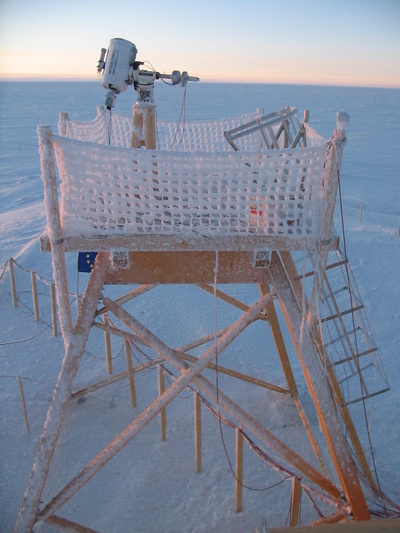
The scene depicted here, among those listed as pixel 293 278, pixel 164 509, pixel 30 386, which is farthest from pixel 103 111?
pixel 164 509

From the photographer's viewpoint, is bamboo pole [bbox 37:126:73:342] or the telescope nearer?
bamboo pole [bbox 37:126:73:342]

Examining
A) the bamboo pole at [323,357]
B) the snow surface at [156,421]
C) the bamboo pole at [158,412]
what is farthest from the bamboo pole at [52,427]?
the bamboo pole at [323,357]

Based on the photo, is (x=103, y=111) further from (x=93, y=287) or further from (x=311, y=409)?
(x=311, y=409)

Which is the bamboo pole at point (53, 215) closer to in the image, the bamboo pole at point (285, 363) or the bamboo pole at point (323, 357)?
the bamboo pole at point (323, 357)

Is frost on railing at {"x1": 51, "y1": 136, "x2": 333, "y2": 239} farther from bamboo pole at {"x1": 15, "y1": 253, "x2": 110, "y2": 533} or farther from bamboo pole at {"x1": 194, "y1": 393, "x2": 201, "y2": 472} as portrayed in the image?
bamboo pole at {"x1": 194, "y1": 393, "x2": 201, "y2": 472}

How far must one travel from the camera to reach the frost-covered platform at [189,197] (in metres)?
3.87

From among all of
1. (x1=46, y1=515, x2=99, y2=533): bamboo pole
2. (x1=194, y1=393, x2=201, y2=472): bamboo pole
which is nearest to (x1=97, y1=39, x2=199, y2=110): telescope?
(x1=194, y1=393, x2=201, y2=472): bamboo pole

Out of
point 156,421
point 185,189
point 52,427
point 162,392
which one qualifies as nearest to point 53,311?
point 156,421

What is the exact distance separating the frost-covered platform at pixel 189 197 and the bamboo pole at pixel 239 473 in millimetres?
2800

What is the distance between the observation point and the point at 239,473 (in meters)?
5.82

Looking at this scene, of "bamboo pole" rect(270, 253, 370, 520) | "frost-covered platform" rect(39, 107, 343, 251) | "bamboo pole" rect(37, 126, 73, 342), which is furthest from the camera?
"bamboo pole" rect(270, 253, 370, 520)

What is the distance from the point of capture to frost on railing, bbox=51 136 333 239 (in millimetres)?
3871

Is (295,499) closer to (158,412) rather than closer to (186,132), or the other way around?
(158,412)

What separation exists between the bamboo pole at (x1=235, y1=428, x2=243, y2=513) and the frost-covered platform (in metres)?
2.80
